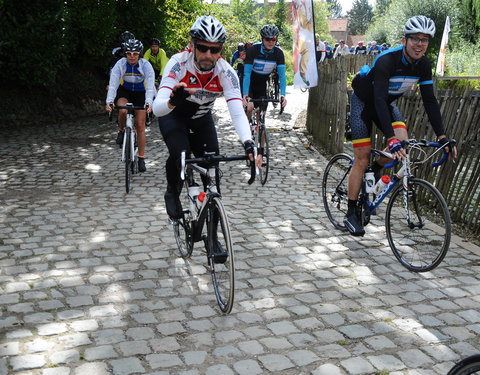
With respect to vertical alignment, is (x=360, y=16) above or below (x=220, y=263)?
above

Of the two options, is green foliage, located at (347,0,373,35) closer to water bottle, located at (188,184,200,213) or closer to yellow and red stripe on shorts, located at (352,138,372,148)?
yellow and red stripe on shorts, located at (352,138,372,148)

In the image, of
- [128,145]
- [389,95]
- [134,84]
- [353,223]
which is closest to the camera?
[389,95]

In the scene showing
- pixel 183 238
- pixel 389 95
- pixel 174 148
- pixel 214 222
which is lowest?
pixel 183 238

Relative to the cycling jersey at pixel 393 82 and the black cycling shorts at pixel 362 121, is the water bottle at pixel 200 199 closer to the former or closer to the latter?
the cycling jersey at pixel 393 82

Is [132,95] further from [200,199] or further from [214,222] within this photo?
[214,222]

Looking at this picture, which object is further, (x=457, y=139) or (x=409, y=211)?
(x=457, y=139)

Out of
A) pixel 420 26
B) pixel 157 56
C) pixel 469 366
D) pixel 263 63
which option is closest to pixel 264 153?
pixel 263 63

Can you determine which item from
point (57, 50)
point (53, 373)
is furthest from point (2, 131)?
point (53, 373)

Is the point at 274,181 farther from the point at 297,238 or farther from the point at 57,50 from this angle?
the point at 57,50

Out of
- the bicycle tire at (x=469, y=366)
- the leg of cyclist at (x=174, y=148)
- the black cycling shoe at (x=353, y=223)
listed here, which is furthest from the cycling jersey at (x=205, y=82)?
the bicycle tire at (x=469, y=366)

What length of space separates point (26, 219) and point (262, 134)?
4.22 meters

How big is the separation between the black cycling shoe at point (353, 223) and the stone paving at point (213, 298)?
0.13m

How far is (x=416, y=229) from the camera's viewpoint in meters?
6.03

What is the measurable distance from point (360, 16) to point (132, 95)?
154206 mm
